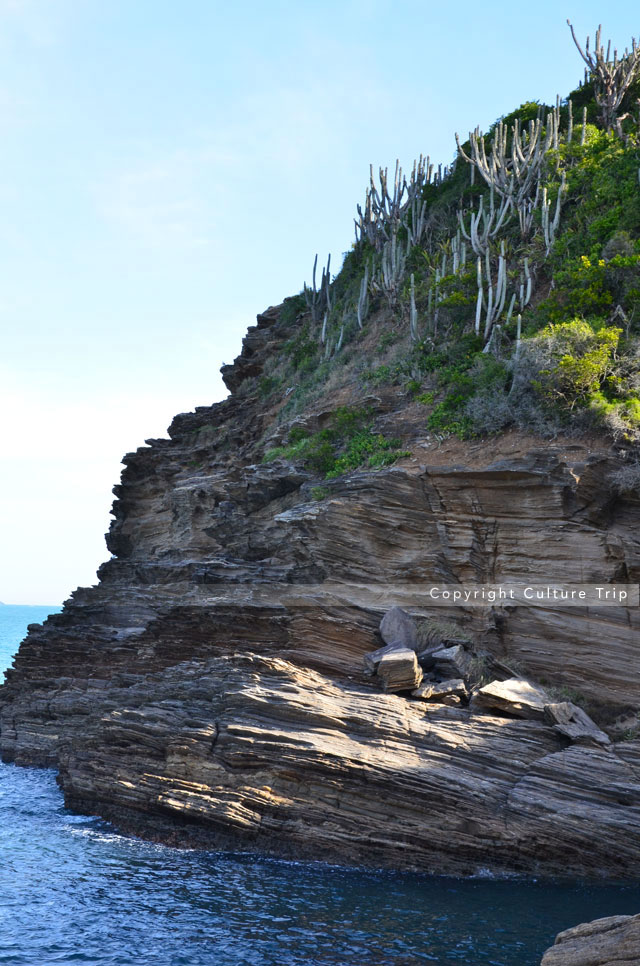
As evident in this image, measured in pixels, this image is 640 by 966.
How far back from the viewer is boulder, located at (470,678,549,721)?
17919 millimetres

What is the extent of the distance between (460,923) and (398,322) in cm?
2619

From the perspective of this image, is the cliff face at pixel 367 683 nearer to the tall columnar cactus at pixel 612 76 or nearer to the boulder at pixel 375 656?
the boulder at pixel 375 656

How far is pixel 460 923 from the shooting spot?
539 inches

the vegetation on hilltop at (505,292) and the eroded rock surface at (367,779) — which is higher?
the vegetation on hilltop at (505,292)

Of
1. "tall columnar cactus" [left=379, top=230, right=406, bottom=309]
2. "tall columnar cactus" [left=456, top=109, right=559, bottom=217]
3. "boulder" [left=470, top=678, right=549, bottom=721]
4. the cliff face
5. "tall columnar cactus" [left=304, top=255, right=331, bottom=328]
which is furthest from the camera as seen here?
"tall columnar cactus" [left=304, top=255, right=331, bottom=328]

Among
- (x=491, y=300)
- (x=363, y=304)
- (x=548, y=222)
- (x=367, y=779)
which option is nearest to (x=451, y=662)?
(x=367, y=779)

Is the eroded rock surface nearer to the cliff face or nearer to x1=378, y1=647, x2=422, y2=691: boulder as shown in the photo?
the cliff face

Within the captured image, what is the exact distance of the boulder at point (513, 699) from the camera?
17.9 metres

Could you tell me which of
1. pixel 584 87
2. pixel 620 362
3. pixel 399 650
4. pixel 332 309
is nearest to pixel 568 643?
pixel 399 650

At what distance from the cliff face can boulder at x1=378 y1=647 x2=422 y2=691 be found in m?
0.61

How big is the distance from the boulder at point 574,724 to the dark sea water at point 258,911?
292cm

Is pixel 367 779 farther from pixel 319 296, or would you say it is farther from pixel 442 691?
pixel 319 296

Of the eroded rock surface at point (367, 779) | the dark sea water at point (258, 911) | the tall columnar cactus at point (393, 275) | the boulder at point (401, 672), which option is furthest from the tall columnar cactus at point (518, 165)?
the dark sea water at point (258, 911)

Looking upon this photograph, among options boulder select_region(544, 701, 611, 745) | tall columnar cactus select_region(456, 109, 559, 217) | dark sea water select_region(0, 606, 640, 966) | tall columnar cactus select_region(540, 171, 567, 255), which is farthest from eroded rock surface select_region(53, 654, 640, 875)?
tall columnar cactus select_region(456, 109, 559, 217)
